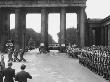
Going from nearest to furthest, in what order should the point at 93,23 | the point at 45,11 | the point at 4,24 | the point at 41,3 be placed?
the point at 45,11 < the point at 41,3 < the point at 4,24 < the point at 93,23

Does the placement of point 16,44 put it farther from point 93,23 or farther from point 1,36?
point 93,23

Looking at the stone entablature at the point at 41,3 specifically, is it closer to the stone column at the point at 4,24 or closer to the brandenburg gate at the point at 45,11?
the brandenburg gate at the point at 45,11

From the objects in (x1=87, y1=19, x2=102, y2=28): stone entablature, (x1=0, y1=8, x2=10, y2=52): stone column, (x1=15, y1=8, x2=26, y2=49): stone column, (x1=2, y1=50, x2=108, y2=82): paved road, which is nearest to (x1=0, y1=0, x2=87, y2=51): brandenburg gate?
(x1=15, y1=8, x2=26, y2=49): stone column

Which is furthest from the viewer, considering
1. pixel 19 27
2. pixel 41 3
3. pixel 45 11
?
pixel 19 27

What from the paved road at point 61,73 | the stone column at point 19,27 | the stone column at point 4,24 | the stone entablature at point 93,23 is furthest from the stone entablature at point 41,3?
the paved road at point 61,73

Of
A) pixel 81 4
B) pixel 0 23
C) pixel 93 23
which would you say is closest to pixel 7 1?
pixel 0 23

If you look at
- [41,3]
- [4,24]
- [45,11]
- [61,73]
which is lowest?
[61,73]

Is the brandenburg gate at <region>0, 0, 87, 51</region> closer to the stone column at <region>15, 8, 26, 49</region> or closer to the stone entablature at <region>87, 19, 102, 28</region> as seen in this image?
the stone column at <region>15, 8, 26, 49</region>

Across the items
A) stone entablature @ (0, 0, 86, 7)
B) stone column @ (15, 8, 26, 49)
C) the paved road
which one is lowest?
the paved road

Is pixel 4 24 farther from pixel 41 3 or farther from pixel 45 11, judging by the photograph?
pixel 45 11

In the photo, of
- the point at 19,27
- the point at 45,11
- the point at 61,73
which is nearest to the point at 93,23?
the point at 45,11

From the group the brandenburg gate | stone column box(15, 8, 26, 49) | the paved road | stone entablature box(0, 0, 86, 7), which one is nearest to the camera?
the paved road
